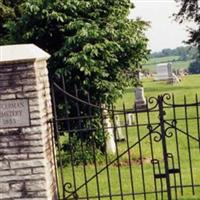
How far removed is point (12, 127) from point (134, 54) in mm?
6473

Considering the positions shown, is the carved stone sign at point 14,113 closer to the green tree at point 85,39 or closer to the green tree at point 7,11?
the green tree at point 85,39

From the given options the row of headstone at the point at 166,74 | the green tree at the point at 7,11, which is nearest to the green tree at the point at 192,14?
the row of headstone at the point at 166,74

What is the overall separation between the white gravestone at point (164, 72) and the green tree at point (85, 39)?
934 inches

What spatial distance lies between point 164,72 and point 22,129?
107ft

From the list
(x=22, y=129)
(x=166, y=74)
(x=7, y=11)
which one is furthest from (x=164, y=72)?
(x=22, y=129)

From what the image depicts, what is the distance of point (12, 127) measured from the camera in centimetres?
695

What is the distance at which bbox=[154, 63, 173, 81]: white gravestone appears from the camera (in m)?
37.3

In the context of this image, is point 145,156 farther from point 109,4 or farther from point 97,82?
point 109,4

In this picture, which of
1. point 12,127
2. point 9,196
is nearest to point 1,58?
point 12,127

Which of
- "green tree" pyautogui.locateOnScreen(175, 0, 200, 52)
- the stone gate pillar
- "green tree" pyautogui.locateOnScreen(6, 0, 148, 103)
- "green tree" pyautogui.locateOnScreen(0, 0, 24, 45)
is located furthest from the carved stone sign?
"green tree" pyautogui.locateOnScreen(175, 0, 200, 52)

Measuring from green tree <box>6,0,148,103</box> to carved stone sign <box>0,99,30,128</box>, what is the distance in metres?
4.87

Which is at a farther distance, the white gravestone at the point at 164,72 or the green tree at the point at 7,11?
the white gravestone at the point at 164,72

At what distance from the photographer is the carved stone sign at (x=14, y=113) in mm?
6875

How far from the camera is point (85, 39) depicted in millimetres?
12031
